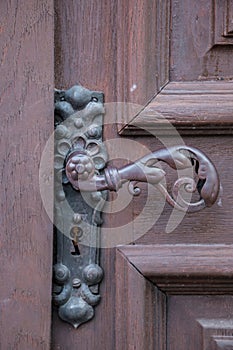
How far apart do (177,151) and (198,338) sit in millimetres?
220

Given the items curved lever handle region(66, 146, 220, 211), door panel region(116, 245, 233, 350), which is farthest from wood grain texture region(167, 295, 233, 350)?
curved lever handle region(66, 146, 220, 211)

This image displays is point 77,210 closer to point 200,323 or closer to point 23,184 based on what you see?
point 23,184

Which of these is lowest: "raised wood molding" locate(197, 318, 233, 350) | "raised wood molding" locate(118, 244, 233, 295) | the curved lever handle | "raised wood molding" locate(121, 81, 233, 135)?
"raised wood molding" locate(197, 318, 233, 350)

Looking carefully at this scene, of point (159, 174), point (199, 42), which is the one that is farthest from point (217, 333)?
point (199, 42)

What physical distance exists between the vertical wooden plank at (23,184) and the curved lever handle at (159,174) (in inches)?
2.0

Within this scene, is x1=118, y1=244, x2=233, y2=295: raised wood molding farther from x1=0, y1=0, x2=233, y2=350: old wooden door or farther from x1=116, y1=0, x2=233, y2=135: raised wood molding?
x1=116, y1=0, x2=233, y2=135: raised wood molding

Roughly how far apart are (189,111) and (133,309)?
0.75 feet

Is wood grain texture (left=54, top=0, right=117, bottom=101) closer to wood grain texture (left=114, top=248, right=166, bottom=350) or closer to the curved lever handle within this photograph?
the curved lever handle

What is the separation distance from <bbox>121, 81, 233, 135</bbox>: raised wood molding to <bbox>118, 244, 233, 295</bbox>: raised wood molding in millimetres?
130

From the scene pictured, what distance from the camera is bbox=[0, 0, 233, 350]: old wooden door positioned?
751 mm

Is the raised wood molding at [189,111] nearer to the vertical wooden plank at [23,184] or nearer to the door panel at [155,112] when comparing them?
the door panel at [155,112]

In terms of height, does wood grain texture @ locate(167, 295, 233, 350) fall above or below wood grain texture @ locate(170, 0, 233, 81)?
below

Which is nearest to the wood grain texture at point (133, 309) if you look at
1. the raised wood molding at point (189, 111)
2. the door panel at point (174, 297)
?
the door panel at point (174, 297)

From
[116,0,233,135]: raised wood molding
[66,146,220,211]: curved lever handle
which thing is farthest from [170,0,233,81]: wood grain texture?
[66,146,220,211]: curved lever handle
